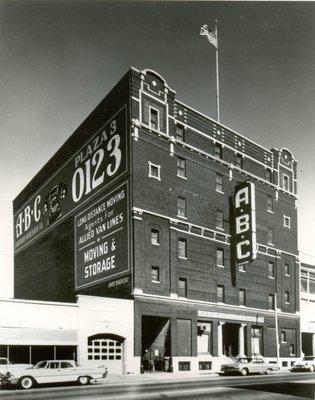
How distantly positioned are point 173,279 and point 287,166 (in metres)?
23.9

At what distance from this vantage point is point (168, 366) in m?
39.9

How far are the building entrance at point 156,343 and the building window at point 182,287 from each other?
9.00ft

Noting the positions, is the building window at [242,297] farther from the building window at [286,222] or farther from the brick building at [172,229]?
the building window at [286,222]

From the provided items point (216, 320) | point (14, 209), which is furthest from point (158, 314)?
point (14, 209)

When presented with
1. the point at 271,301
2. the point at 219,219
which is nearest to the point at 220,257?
the point at 219,219

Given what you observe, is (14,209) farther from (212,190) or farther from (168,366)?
(168,366)

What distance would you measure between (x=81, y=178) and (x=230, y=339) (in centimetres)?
2147

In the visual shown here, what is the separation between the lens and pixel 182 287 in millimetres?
43500

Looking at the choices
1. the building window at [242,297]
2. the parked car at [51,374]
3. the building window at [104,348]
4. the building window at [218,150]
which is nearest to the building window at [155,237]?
the building window at [104,348]

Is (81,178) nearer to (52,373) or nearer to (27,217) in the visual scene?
(27,217)

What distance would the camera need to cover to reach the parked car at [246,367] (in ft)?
116

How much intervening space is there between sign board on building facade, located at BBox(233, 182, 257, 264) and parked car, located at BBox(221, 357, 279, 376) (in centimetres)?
1154

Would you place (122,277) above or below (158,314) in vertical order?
above

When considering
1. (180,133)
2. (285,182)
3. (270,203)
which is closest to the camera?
(180,133)
